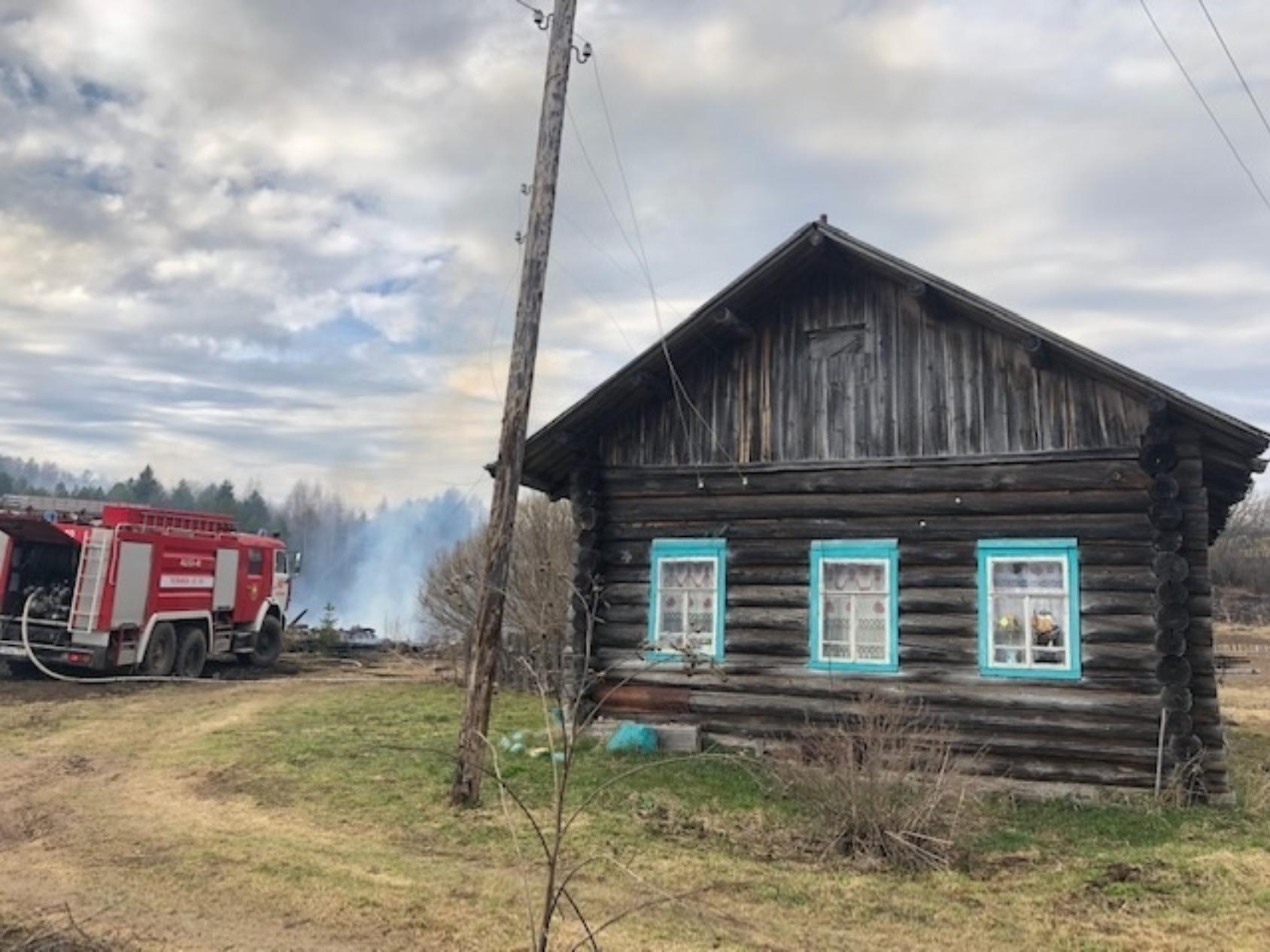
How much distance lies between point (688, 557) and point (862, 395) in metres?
3.41

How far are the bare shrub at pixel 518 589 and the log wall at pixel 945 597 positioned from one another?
241 inches

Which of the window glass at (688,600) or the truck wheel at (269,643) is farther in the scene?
the truck wheel at (269,643)

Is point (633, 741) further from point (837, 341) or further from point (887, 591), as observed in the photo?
point (837, 341)

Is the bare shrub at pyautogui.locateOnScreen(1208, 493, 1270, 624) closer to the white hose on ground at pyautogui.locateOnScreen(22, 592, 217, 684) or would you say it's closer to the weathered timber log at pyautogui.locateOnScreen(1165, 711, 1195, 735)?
the weathered timber log at pyautogui.locateOnScreen(1165, 711, 1195, 735)

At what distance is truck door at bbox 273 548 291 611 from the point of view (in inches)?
1011

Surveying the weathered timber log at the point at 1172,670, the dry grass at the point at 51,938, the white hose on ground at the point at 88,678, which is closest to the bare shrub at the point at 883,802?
the weathered timber log at the point at 1172,670

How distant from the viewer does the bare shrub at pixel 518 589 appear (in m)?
20.7

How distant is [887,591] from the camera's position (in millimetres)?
12000

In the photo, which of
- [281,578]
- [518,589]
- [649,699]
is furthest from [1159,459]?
[281,578]

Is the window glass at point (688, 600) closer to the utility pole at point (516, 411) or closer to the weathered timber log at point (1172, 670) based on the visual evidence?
the utility pole at point (516, 411)

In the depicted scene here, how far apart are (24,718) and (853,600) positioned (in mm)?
13324

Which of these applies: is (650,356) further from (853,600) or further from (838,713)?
(838,713)

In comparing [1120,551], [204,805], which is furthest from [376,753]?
[1120,551]

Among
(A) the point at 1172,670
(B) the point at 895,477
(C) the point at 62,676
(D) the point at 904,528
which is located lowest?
(C) the point at 62,676
